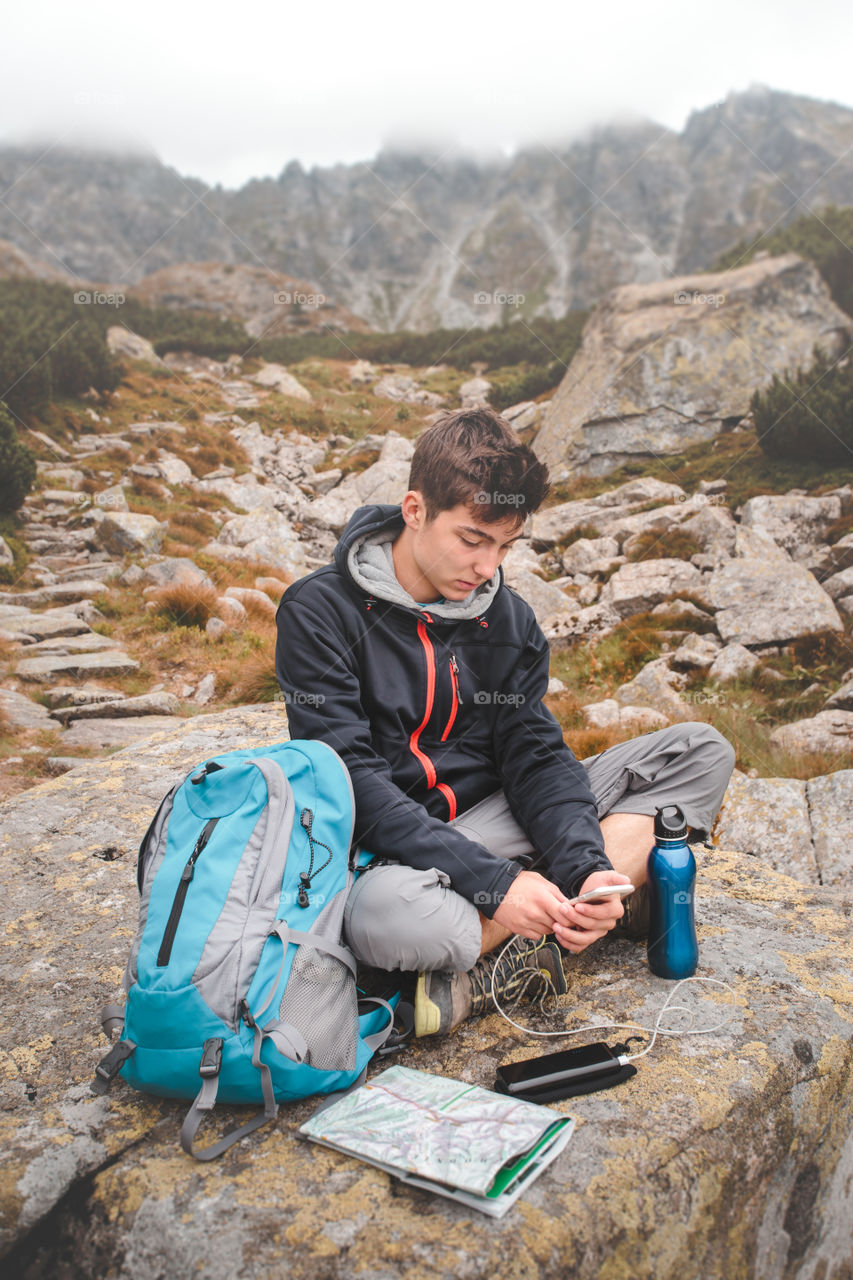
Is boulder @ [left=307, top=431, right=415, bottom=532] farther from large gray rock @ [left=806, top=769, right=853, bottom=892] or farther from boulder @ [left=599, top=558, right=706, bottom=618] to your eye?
large gray rock @ [left=806, top=769, right=853, bottom=892]

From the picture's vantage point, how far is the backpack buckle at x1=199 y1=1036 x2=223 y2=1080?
1.50m

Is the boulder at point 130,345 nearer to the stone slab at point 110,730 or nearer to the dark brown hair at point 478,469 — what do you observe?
the stone slab at point 110,730

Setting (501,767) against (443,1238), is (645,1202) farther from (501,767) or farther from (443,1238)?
(501,767)

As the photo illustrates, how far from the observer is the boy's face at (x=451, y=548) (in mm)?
2260

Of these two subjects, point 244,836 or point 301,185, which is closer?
point 244,836

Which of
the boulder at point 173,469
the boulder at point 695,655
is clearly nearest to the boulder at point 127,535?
the boulder at point 173,469

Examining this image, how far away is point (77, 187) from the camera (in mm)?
91750

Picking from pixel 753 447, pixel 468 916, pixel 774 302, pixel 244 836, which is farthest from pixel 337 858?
pixel 774 302

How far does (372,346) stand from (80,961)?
92.8 ft

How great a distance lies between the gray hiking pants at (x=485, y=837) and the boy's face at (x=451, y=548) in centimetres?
78

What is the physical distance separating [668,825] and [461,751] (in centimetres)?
71

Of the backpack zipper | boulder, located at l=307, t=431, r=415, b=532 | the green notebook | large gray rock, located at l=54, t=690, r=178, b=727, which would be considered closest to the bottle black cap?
the green notebook

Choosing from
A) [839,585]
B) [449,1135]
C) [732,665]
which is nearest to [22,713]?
[449,1135]

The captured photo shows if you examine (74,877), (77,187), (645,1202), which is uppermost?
(77,187)
